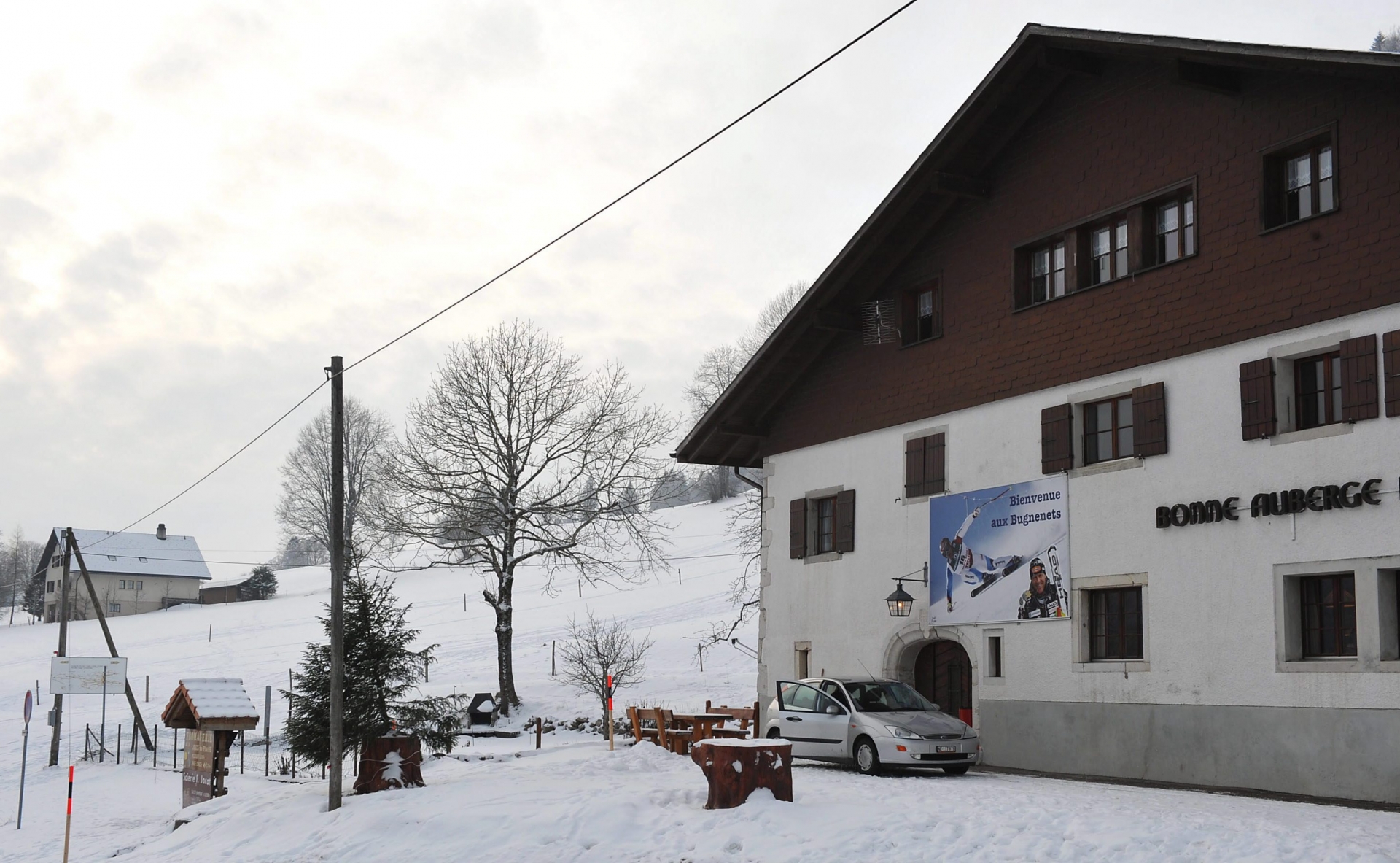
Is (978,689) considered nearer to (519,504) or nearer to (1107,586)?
(1107,586)

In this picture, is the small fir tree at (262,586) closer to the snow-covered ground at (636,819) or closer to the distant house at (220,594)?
the distant house at (220,594)

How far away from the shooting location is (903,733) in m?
18.0

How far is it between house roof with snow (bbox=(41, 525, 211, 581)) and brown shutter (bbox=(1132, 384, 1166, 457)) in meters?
87.2

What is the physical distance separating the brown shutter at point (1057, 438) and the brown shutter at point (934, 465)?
227cm

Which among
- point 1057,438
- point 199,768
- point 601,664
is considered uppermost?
point 1057,438

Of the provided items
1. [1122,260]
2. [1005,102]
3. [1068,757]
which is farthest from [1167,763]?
[1005,102]

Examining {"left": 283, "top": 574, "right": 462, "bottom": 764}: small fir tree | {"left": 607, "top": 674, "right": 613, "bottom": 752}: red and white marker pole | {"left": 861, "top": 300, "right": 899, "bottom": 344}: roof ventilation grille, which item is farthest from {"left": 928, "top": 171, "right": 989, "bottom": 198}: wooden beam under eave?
{"left": 607, "top": 674, "right": 613, "bottom": 752}: red and white marker pole

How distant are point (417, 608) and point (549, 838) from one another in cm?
5879

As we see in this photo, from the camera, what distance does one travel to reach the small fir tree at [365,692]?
20.1 metres

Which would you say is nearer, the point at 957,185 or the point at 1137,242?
the point at 1137,242

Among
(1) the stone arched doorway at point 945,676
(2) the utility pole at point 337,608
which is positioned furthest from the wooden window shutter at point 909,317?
(2) the utility pole at point 337,608

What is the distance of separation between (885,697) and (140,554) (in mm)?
88461

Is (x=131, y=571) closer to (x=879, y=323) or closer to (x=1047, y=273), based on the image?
(x=879, y=323)

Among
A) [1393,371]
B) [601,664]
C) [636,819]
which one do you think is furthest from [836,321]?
[601,664]
